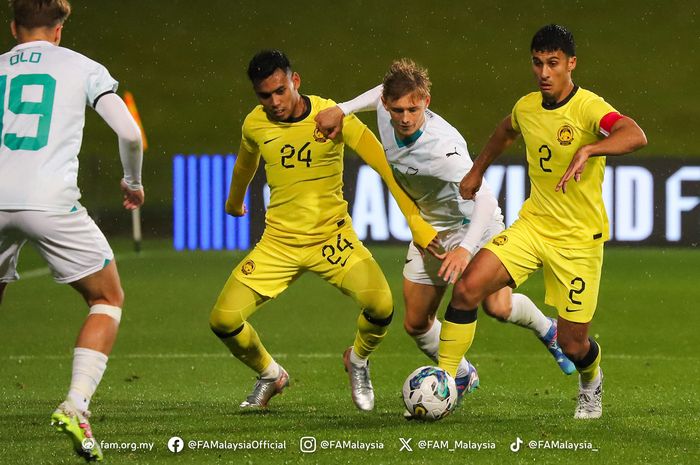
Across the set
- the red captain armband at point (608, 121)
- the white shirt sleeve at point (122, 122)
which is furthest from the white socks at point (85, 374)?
the red captain armband at point (608, 121)

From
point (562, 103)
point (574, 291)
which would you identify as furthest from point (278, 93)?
point (574, 291)

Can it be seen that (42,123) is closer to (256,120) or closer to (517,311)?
(256,120)

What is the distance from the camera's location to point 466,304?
20.0 feet

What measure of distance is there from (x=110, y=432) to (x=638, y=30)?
25641 millimetres

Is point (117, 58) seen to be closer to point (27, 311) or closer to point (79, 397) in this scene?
point (27, 311)

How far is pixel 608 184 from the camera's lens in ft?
55.5

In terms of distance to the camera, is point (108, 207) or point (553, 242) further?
point (108, 207)

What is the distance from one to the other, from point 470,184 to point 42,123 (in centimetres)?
228

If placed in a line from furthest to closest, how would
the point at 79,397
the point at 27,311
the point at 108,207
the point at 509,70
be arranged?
the point at 509,70
the point at 108,207
the point at 27,311
the point at 79,397

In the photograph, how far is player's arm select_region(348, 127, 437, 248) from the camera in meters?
6.33

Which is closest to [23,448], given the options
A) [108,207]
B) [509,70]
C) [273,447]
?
[273,447]

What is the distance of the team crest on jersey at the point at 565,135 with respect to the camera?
241 inches

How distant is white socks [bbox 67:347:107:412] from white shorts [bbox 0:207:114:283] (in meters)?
0.33

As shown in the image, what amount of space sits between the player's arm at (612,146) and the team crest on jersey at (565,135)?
0.29m
